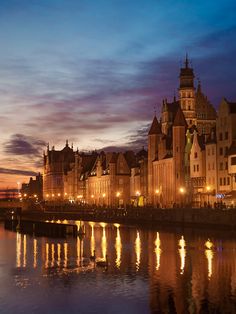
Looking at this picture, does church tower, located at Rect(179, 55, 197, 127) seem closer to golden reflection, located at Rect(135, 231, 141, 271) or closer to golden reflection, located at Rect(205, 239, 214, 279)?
golden reflection, located at Rect(135, 231, 141, 271)

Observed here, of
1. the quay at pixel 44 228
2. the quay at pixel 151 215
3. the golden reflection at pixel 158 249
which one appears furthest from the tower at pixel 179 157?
the golden reflection at pixel 158 249

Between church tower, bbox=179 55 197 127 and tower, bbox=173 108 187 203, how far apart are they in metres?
40.2

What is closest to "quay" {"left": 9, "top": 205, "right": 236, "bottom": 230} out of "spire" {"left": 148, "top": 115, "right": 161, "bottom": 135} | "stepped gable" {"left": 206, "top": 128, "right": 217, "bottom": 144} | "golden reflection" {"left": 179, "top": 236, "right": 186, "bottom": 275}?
"golden reflection" {"left": 179, "top": 236, "right": 186, "bottom": 275}

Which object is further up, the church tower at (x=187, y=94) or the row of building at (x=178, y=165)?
the church tower at (x=187, y=94)

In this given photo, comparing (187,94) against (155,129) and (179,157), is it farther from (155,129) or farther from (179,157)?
(179,157)

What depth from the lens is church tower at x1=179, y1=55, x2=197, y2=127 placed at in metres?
168

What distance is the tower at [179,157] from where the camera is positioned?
12156 centimetres

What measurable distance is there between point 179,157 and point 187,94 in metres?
51.1

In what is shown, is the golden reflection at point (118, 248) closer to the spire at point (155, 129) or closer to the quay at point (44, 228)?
the quay at point (44, 228)

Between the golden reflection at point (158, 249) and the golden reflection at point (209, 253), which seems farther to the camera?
the golden reflection at point (158, 249)

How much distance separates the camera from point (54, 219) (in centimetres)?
15200

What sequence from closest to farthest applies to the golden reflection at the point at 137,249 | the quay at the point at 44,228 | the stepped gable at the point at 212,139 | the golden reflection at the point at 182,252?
1. the golden reflection at the point at 182,252
2. the golden reflection at the point at 137,249
3. the quay at the point at 44,228
4. the stepped gable at the point at 212,139

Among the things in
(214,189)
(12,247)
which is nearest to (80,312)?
(12,247)

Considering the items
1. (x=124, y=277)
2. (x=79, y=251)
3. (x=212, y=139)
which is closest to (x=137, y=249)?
(x=79, y=251)
